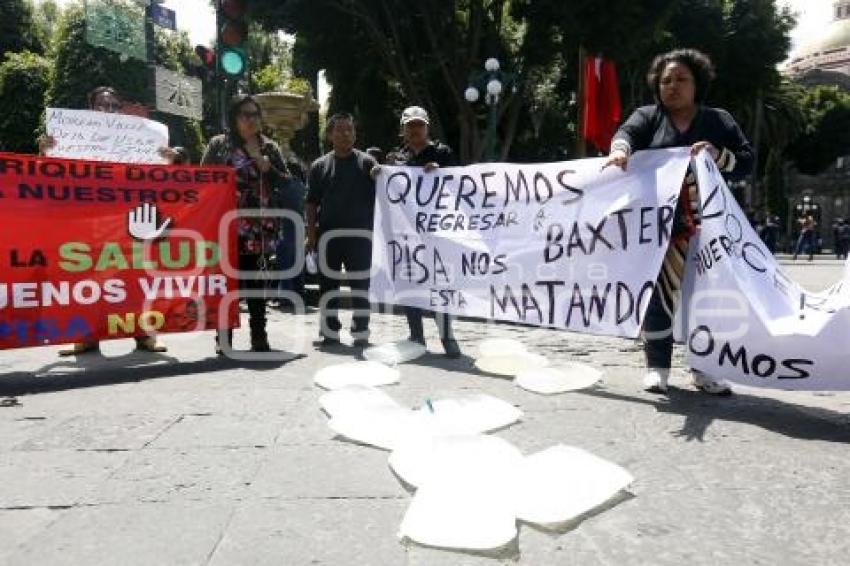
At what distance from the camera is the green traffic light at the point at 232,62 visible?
8094 mm

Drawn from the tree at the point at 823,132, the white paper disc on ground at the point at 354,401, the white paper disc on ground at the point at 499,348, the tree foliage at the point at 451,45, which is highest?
the tree at the point at 823,132

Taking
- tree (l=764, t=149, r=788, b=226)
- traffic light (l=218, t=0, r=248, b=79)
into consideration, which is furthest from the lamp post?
tree (l=764, t=149, r=788, b=226)

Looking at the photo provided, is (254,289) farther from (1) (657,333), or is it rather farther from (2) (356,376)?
(1) (657,333)

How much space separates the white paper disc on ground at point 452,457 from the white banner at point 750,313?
1470 millimetres

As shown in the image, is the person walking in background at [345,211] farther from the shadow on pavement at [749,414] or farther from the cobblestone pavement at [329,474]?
the shadow on pavement at [749,414]

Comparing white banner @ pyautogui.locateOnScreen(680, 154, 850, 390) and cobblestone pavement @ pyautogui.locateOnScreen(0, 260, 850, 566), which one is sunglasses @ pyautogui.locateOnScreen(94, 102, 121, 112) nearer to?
cobblestone pavement @ pyautogui.locateOnScreen(0, 260, 850, 566)

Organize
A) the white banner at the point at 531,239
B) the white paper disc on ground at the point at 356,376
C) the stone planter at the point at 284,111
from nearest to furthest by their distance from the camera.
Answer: the white banner at the point at 531,239
the white paper disc on ground at the point at 356,376
the stone planter at the point at 284,111

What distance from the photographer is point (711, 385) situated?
4227 mm

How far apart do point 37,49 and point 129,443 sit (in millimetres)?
41289

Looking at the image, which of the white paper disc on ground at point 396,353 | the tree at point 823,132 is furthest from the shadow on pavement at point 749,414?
the tree at point 823,132

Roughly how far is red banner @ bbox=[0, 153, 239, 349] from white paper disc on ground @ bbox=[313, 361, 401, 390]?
50.9 inches

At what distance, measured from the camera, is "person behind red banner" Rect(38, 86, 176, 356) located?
5.42 metres

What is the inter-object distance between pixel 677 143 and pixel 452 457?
7.55 feet

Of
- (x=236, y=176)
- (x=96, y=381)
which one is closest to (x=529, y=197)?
(x=236, y=176)
